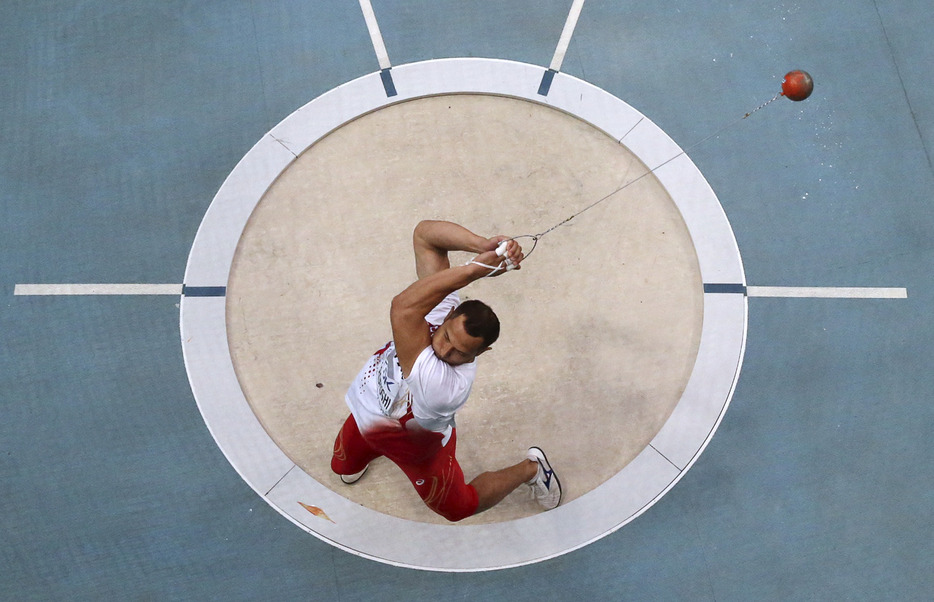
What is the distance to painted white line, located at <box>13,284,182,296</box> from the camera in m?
4.68

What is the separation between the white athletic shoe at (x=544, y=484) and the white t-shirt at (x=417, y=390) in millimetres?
764

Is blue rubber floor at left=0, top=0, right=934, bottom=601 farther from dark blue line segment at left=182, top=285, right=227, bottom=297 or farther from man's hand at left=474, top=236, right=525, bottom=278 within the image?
man's hand at left=474, top=236, right=525, bottom=278

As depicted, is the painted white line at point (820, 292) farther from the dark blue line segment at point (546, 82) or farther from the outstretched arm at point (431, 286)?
the outstretched arm at point (431, 286)

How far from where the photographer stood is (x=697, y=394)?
4.51m

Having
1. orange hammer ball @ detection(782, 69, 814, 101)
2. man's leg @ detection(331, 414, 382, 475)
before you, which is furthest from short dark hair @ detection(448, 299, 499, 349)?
orange hammer ball @ detection(782, 69, 814, 101)

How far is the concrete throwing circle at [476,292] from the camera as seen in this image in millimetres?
4348

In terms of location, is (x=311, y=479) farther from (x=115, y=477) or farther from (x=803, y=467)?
(x=803, y=467)

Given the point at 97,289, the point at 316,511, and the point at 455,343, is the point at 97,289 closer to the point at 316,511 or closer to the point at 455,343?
the point at 316,511

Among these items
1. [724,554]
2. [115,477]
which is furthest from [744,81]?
[115,477]

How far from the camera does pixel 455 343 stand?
9.96 ft

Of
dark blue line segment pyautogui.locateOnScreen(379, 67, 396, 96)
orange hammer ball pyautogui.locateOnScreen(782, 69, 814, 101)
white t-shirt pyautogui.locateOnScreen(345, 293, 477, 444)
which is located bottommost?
white t-shirt pyautogui.locateOnScreen(345, 293, 477, 444)

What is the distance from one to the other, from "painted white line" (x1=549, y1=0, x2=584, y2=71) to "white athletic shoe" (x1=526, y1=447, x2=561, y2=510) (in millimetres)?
2577

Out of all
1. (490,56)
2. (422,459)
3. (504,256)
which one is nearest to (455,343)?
(504,256)

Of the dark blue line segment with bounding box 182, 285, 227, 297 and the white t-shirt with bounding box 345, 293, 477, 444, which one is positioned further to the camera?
the dark blue line segment with bounding box 182, 285, 227, 297
